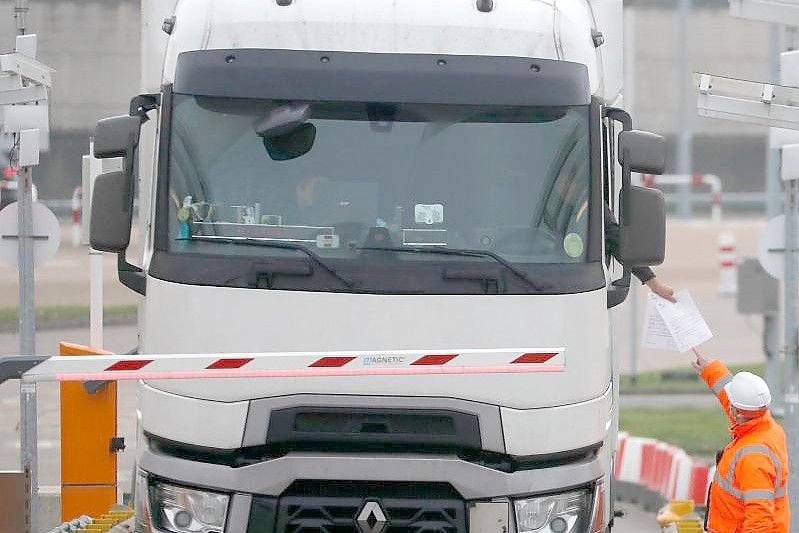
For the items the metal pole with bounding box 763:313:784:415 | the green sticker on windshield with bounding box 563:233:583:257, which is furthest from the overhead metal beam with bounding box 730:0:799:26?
the metal pole with bounding box 763:313:784:415

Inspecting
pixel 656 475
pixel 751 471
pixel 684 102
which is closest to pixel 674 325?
pixel 751 471

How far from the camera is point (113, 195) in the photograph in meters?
7.41

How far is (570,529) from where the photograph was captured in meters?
7.12

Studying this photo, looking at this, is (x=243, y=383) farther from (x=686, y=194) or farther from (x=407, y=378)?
(x=686, y=194)

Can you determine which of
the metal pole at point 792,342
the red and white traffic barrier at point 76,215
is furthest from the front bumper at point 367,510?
the red and white traffic barrier at point 76,215

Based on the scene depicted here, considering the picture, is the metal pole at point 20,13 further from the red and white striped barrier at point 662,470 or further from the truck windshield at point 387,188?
the red and white striped barrier at point 662,470

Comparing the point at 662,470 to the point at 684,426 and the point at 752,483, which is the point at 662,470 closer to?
the point at 684,426

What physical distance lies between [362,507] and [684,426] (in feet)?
33.5

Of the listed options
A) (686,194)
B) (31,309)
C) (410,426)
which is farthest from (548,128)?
(686,194)

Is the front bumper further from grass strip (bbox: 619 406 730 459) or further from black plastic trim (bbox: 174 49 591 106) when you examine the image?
grass strip (bbox: 619 406 730 459)

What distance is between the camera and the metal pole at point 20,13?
10547mm

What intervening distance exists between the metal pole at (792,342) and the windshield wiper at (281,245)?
439 cm

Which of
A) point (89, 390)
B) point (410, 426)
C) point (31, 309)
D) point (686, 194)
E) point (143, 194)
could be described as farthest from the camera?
point (686, 194)

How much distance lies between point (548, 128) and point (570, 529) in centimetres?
181
